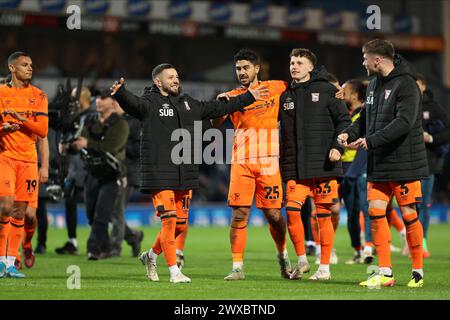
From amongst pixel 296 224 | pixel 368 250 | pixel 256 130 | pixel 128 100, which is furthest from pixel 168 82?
pixel 368 250

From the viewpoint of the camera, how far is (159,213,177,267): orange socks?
9328mm

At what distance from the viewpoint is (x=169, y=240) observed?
9.34 m

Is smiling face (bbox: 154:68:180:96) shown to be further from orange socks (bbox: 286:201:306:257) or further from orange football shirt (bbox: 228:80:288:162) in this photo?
orange socks (bbox: 286:201:306:257)

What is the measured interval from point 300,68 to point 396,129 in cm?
167

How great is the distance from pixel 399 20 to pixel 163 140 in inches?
1078

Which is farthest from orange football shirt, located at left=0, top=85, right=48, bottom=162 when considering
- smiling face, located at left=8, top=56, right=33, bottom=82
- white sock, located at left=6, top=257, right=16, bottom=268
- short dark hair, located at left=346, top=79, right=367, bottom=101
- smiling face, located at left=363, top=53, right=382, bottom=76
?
short dark hair, located at left=346, top=79, right=367, bottom=101

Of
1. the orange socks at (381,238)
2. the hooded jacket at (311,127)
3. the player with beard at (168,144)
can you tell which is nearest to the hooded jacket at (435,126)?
the hooded jacket at (311,127)

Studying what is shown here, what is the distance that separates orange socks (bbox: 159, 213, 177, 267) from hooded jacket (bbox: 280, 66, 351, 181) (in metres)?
1.39

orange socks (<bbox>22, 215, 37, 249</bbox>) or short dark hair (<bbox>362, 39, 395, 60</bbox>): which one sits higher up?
short dark hair (<bbox>362, 39, 395, 60</bbox>)

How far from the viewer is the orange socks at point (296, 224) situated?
32.5 feet

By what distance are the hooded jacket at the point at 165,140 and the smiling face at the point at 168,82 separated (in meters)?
0.06

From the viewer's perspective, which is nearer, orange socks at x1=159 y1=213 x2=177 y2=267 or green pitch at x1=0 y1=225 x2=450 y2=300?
green pitch at x1=0 y1=225 x2=450 y2=300

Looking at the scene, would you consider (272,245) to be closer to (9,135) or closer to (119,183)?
(119,183)

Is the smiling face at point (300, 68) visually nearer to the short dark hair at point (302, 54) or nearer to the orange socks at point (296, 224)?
the short dark hair at point (302, 54)
